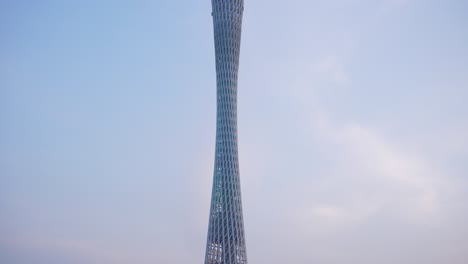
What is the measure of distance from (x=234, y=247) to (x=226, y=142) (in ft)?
41.1

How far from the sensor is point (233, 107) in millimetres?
64688

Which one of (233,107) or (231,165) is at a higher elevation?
(233,107)

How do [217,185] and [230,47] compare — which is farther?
[230,47]

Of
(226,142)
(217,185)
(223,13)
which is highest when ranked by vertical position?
(223,13)

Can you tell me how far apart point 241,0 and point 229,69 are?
1186 centimetres

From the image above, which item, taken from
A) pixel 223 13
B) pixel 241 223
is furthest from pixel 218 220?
pixel 223 13

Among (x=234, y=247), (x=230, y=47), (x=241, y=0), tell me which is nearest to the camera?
(x=234, y=247)

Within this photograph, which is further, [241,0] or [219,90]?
[241,0]

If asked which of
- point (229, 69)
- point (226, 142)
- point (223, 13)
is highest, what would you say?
point (223, 13)

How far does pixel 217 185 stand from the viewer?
2475 inches

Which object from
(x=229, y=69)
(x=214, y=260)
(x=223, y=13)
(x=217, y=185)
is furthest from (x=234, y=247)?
(x=223, y=13)

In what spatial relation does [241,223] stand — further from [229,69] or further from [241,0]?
[241,0]

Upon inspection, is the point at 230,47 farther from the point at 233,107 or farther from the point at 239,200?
the point at 239,200

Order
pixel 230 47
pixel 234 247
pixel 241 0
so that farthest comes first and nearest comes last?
pixel 241 0, pixel 230 47, pixel 234 247
